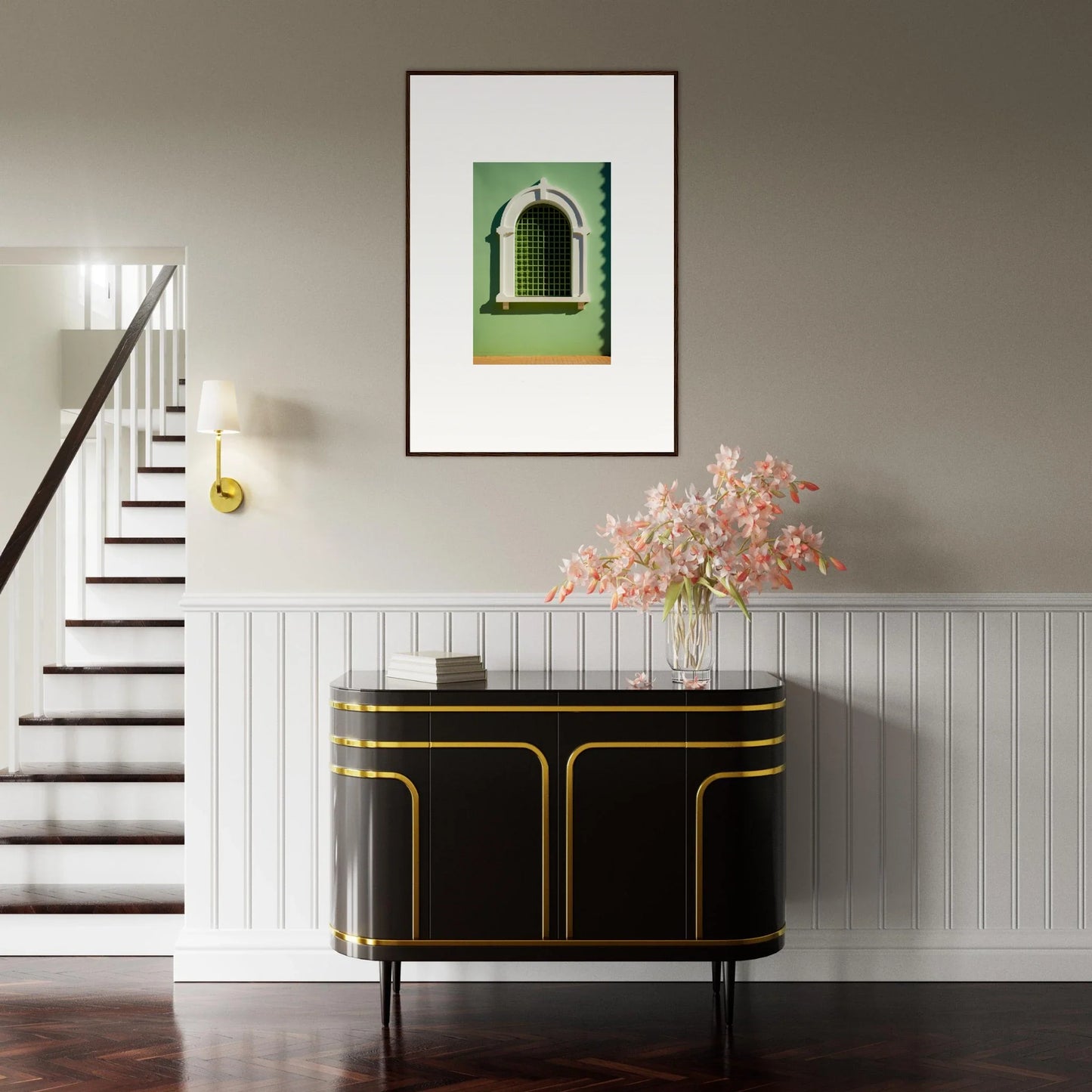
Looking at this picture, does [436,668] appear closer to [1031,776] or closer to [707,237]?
[707,237]

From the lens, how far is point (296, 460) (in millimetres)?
3400

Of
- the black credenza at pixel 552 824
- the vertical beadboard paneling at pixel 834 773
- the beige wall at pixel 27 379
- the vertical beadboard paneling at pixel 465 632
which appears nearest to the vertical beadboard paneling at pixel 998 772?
the vertical beadboard paneling at pixel 834 773

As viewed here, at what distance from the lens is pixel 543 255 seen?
11.2 feet

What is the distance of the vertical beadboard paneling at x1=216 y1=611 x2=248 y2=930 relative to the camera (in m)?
3.35

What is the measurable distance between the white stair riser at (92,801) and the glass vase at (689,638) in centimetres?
183

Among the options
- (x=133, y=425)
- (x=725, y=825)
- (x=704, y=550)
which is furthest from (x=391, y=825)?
(x=133, y=425)

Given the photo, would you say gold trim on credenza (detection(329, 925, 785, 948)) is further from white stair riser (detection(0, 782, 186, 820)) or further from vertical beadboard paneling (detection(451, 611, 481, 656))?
white stair riser (detection(0, 782, 186, 820))

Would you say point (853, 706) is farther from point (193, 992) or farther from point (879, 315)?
point (193, 992)

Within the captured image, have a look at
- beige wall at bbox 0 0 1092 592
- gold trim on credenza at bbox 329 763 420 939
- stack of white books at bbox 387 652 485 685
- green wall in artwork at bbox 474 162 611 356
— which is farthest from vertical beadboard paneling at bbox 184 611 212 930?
green wall in artwork at bbox 474 162 611 356

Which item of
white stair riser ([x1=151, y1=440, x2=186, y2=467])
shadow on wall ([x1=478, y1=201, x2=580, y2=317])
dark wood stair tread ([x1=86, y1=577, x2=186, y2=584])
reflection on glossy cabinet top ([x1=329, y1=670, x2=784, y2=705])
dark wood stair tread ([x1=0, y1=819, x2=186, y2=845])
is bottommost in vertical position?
dark wood stair tread ([x1=0, y1=819, x2=186, y2=845])

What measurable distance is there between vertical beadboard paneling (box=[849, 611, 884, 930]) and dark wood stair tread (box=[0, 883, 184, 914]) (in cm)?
210

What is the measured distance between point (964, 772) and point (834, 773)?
0.40 meters

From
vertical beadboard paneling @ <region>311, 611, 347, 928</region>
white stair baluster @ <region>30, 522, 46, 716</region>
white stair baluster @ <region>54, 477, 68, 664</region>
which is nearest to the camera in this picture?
vertical beadboard paneling @ <region>311, 611, 347, 928</region>

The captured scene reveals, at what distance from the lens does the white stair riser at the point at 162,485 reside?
5199mm
